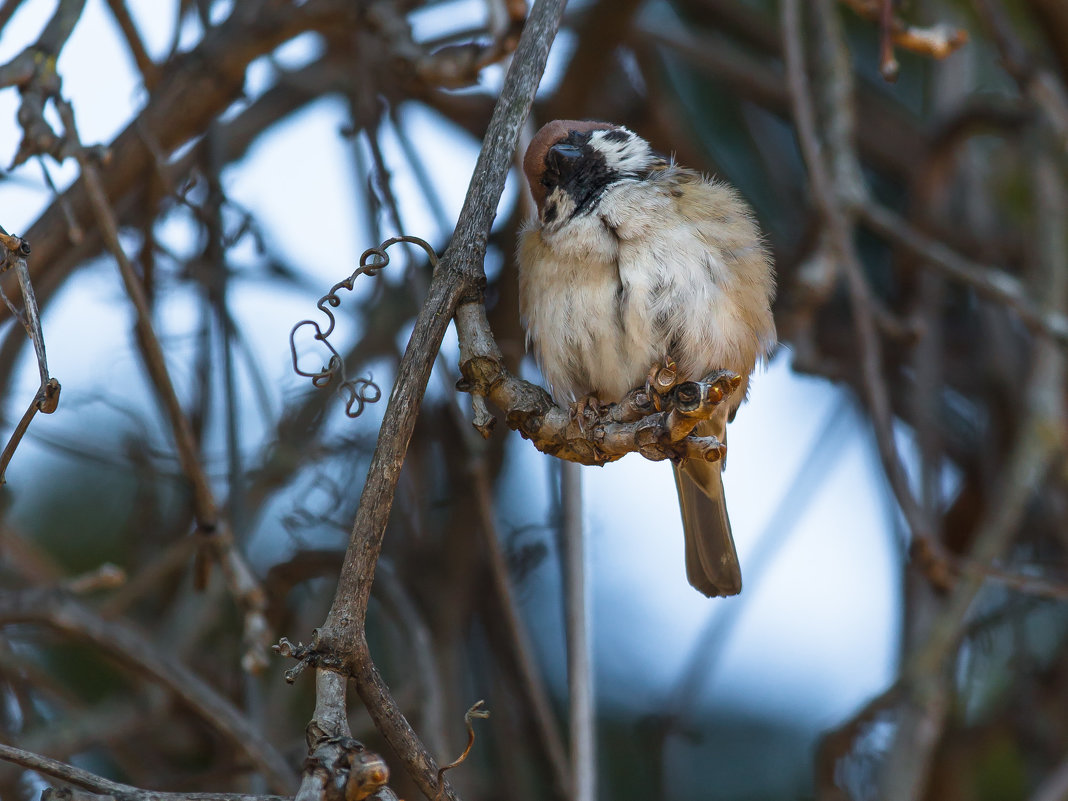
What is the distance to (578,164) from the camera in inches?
77.0

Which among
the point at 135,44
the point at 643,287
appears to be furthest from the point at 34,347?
the point at 135,44

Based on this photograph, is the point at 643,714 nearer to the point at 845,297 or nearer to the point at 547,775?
the point at 547,775

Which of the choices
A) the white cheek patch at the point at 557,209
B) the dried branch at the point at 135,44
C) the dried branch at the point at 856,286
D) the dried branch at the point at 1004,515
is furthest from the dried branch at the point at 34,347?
the dried branch at the point at 1004,515

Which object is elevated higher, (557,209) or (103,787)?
(557,209)

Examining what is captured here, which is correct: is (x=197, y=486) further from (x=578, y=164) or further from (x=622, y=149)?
(x=622, y=149)

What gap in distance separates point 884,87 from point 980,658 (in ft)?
6.69

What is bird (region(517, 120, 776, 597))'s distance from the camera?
1812 millimetres

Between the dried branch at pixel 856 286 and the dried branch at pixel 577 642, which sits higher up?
the dried branch at pixel 856 286

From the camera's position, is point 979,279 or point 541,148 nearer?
point 541,148

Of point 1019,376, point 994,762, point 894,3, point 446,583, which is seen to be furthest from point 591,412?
point 994,762

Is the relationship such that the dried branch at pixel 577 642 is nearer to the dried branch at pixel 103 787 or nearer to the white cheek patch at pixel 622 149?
the white cheek patch at pixel 622 149

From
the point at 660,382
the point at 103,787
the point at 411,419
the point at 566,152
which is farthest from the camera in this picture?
the point at 566,152

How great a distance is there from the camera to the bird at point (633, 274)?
1812mm

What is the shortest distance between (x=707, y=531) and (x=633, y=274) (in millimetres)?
617
